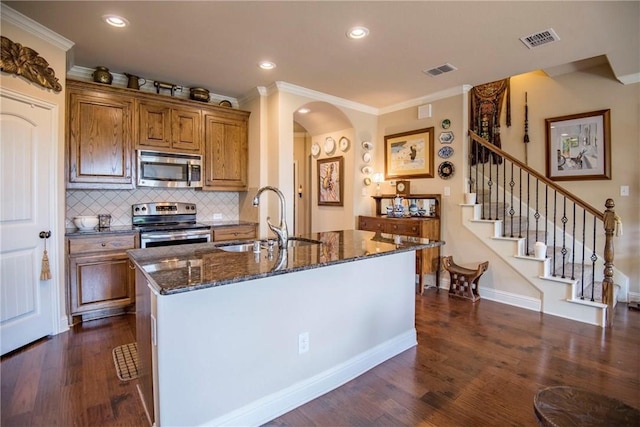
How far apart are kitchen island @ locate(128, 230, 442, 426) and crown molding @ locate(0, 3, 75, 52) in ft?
7.05

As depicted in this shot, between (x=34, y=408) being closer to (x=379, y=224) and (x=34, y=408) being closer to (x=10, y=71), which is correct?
A: (x=10, y=71)

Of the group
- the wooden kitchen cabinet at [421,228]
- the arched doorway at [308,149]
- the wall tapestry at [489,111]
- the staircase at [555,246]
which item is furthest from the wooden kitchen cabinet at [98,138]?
the wall tapestry at [489,111]

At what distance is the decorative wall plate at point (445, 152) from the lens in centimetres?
430

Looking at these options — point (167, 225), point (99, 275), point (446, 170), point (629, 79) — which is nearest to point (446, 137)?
point (446, 170)

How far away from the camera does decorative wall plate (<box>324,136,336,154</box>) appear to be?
5.39 metres

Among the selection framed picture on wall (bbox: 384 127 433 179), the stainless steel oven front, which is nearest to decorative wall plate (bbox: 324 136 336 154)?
framed picture on wall (bbox: 384 127 433 179)

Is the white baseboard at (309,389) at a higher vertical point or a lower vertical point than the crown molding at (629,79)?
lower

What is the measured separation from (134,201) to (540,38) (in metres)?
4.53

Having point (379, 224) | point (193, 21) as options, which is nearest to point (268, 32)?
point (193, 21)

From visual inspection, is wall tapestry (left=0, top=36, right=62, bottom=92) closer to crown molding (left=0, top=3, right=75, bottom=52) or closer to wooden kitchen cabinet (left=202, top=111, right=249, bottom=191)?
crown molding (left=0, top=3, right=75, bottom=52)

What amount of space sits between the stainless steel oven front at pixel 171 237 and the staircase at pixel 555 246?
3.24 m

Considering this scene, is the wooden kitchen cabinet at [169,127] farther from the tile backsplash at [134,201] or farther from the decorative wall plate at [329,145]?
the decorative wall plate at [329,145]

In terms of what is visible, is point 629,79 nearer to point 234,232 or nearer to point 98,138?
point 234,232

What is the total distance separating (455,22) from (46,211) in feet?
12.4
